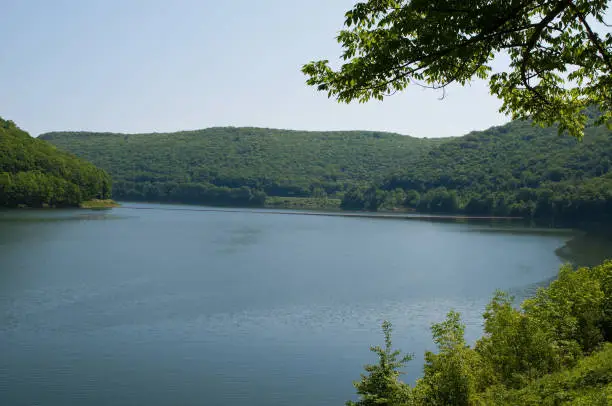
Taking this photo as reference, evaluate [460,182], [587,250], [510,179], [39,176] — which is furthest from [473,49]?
[460,182]

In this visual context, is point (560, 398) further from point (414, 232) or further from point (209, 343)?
point (414, 232)

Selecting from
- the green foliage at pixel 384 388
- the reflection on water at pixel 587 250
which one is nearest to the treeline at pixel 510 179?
the reflection on water at pixel 587 250

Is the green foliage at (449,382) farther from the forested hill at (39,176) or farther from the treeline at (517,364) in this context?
the forested hill at (39,176)

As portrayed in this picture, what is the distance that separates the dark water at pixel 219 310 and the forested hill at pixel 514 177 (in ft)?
124

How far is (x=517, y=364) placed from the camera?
11414mm

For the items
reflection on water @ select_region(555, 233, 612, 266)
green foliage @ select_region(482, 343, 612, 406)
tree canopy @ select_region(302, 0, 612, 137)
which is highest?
tree canopy @ select_region(302, 0, 612, 137)

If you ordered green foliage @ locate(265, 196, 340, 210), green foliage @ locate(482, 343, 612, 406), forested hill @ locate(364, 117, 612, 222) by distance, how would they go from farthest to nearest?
green foliage @ locate(265, 196, 340, 210), forested hill @ locate(364, 117, 612, 222), green foliage @ locate(482, 343, 612, 406)

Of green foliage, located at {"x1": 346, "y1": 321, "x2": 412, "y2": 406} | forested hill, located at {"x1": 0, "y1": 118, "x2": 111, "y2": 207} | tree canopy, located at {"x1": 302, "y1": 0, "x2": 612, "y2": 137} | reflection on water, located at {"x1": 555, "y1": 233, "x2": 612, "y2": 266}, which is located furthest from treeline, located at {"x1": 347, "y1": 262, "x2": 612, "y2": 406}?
forested hill, located at {"x1": 0, "y1": 118, "x2": 111, "y2": 207}

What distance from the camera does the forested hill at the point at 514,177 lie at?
302 feet

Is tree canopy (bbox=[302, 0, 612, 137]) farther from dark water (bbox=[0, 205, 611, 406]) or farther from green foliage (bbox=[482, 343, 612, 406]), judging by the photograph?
dark water (bbox=[0, 205, 611, 406])

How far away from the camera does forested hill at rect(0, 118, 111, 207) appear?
3912 inches

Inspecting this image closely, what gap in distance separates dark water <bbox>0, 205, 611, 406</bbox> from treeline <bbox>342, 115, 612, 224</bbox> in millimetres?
37513

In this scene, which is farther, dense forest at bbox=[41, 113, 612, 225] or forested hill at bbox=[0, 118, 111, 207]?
forested hill at bbox=[0, 118, 111, 207]

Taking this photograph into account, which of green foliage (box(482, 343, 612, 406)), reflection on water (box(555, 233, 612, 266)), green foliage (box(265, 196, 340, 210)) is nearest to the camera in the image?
green foliage (box(482, 343, 612, 406))
